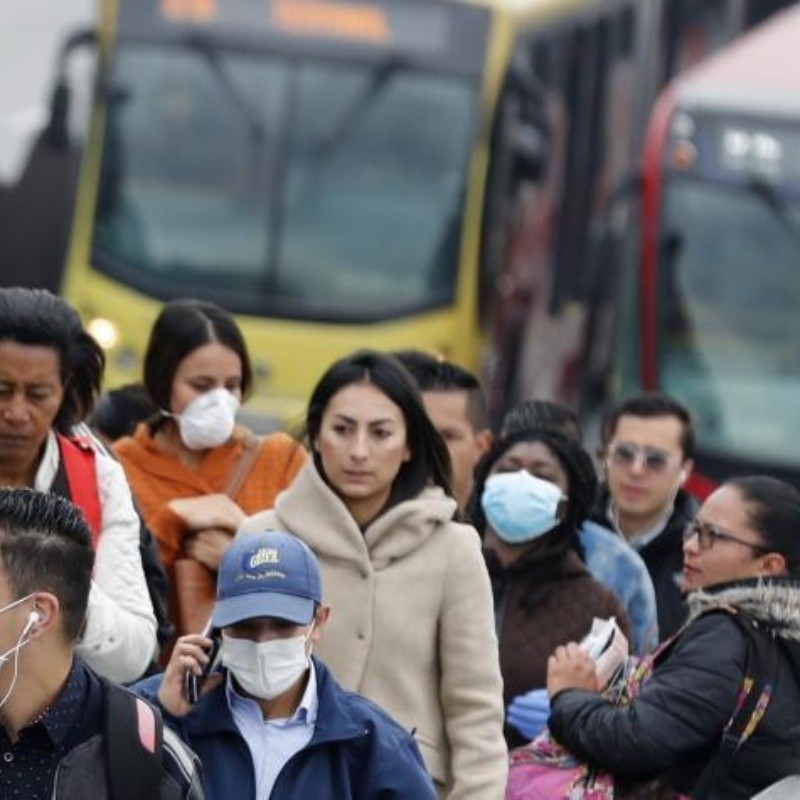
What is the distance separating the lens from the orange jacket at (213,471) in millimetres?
7297

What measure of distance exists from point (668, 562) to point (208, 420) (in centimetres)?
163

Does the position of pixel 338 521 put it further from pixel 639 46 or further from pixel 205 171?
pixel 639 46

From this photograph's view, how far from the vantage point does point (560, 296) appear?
768 inches

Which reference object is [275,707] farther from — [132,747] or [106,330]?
[106,330]

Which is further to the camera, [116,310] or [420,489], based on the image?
[116,310]

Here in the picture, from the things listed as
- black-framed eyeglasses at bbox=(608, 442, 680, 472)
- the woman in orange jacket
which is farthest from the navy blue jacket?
black-framed eyeglasses at bbox=(608, 442, 680, 472)

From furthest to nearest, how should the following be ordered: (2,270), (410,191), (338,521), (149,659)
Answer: (2,270) < (410,191) < (338,521) < (149,659)

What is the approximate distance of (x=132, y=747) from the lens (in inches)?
188

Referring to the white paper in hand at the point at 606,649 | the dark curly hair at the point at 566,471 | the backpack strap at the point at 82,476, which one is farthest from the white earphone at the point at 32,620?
the dark curly hair at the point at 566,471

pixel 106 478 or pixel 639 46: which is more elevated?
pixel 639 46

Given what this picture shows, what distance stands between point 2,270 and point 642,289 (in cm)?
427

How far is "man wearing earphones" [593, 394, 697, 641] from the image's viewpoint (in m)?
8.31

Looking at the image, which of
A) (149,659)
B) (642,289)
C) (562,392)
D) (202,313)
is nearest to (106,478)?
(149,659)

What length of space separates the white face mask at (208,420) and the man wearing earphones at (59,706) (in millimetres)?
2246
